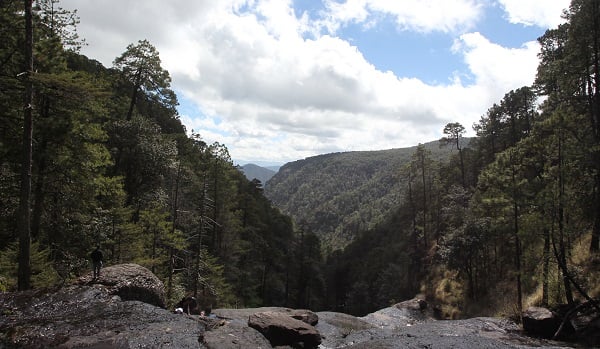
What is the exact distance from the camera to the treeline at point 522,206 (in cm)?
1759

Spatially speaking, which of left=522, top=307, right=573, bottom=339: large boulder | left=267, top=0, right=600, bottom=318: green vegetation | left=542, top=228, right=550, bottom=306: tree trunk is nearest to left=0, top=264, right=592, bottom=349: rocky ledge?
left=522, top=307, right=573, bottom=339: large boulder

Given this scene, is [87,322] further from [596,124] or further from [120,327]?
[596,124]

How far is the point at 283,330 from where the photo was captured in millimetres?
14672

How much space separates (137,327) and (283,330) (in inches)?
222

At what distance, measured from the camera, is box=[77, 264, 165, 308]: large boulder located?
1317cm

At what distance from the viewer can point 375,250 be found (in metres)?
79.4

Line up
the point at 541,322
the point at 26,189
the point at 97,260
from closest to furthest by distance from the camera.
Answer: the point at 26,189 < the point at 97,260 < the point at 541,322

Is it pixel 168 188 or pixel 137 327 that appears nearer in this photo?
pixel 137 327

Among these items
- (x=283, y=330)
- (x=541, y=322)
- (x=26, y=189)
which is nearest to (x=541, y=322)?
(x=541, y=322)

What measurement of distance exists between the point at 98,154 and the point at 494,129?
53.7 metres

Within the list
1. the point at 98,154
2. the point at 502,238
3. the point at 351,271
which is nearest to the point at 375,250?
the point at 351,271

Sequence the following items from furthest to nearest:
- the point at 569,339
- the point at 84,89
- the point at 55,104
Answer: the point at 55,104 → the point at 569,339 → the point at 84,89

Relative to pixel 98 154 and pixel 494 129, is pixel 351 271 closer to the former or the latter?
pixel 494 129

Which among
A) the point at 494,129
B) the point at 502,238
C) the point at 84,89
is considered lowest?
the point at 502,238
